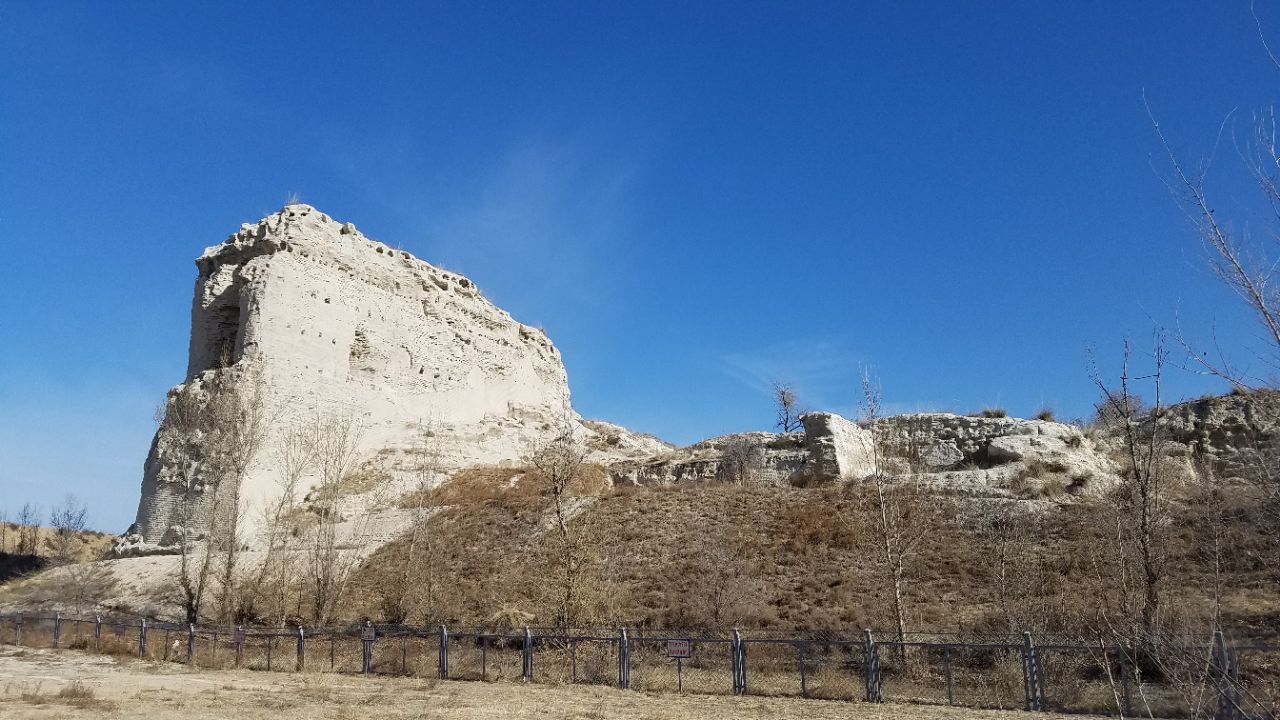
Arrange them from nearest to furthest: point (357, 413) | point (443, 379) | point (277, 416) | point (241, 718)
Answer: point (241, 718)
point (277, 416)
point (357, 413)
point (443, 379)

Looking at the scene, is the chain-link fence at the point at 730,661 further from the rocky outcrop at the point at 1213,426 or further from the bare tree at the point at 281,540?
the rocky outcrop at the point at 1213,426

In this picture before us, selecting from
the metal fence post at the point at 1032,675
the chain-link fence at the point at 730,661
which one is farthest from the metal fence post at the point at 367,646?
the metal fence post at the point at 1032,675

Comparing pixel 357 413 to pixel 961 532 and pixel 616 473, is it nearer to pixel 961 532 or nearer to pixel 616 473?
pixel 616 473

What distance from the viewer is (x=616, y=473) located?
3809 cm

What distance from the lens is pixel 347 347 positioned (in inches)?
1451

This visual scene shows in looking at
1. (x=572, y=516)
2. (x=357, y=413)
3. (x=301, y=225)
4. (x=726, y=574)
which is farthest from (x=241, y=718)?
(x=301, y=225)

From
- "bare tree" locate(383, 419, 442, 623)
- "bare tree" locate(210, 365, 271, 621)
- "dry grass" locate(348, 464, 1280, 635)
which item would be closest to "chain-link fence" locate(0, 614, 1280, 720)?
"dry grass" locate(348, 464, 1280, 635)

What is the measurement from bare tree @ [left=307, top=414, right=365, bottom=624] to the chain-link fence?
9.25ft

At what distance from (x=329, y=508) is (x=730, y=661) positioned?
19.8 metres

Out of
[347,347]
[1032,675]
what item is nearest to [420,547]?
[347,347]

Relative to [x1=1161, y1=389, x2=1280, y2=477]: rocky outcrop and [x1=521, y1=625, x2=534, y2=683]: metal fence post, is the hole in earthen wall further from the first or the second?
[x1=1161, y1=389, x2=1280, y2=477]: rocky outcrop

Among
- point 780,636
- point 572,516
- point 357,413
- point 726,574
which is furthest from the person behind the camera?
point 357,413

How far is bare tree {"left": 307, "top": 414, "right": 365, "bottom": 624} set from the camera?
2247 centimetres

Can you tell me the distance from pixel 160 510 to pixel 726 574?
23.0 metres
